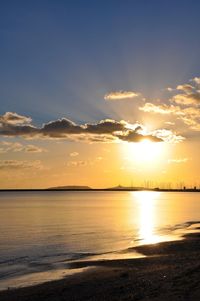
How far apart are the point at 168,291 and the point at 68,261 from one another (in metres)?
17.1

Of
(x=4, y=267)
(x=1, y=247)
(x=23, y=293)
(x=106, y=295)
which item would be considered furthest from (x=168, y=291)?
(x=1, y=247)

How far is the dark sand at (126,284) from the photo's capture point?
19.8 meters

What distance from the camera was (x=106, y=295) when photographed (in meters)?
21.1

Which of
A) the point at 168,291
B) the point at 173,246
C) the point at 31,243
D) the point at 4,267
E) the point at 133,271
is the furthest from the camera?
the point at 31,243

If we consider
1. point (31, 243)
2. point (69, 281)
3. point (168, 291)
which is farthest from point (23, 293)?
point (31, 243)

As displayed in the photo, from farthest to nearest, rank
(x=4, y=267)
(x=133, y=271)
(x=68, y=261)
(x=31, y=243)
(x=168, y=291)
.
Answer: (x=31, y=243) < (x=68, y=261) < (x=4, y=267) < (x=133, y=271) < (x=168, y=291)

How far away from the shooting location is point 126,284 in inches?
905

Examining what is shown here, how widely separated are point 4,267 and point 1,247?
1225 centimetres

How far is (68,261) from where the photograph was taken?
35625 mm

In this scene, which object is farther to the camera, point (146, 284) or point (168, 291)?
point (146, 284)

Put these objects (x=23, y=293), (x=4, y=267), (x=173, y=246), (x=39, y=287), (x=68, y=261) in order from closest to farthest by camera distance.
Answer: (x=23, y=293), (x=39, y=287), (x=4, y=267), (x=68, y=261), (x=173, y=246)

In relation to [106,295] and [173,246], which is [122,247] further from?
[106,295]

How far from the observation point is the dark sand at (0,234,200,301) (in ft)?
65.0

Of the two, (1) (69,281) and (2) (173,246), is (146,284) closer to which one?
(1) (69,281)
